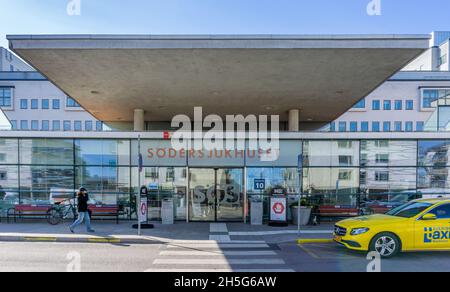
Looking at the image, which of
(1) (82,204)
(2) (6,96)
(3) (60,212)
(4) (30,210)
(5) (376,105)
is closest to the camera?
(1) (82,204)

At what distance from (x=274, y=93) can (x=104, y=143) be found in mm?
9100

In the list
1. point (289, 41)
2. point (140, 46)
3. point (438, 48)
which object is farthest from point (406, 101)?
point (140, 46)

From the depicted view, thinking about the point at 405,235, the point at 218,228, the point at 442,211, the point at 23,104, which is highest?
the point at 23,104

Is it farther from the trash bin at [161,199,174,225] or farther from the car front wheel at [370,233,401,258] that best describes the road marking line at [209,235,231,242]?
the car front wheel at [370,233,401,258]

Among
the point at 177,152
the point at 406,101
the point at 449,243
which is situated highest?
the point at 406,101

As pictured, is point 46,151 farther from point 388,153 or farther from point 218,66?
point 388,153

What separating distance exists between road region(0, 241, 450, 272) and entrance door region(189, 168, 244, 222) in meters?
4.50

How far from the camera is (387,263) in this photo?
7227mm

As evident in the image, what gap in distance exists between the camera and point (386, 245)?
25.2 feet

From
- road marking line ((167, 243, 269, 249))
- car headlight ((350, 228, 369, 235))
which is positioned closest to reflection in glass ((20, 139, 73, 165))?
road marking line ((167, 243, 269, 249))

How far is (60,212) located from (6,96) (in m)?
50.8

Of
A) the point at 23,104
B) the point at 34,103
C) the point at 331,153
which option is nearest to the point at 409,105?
the point at 331,153

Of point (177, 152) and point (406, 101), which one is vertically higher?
point (406, 101)

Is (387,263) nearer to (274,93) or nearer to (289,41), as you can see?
(289,41)
